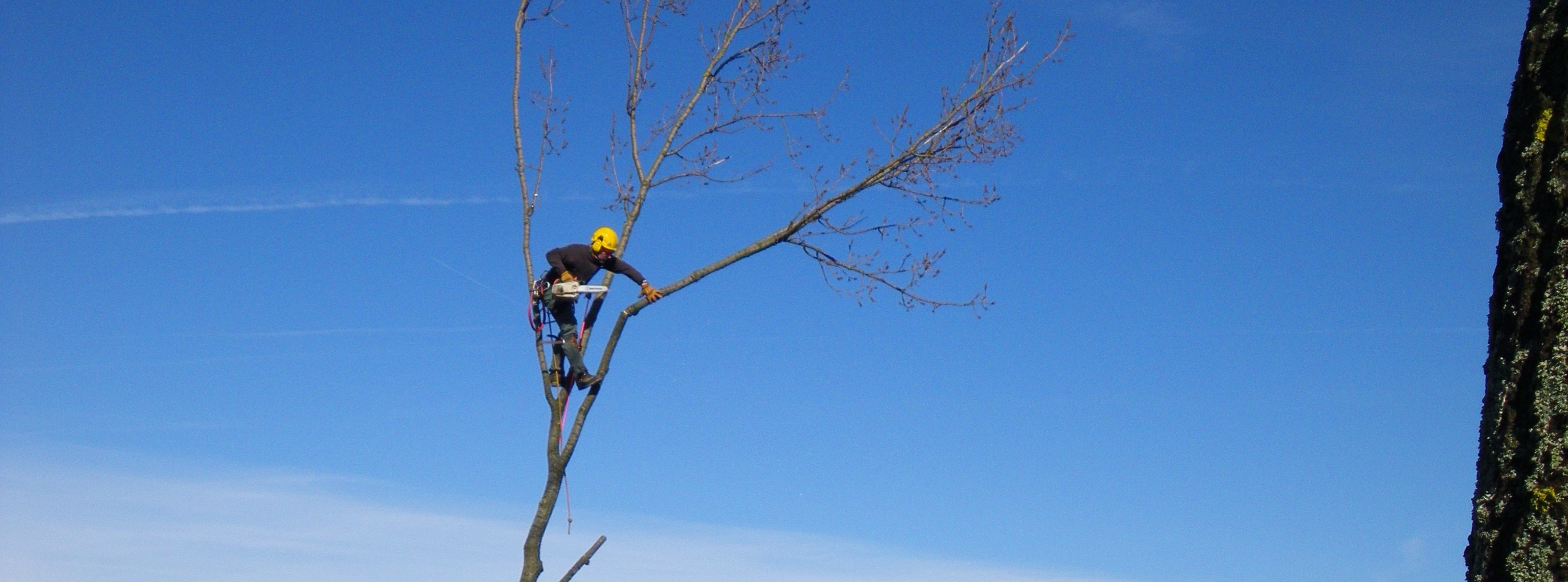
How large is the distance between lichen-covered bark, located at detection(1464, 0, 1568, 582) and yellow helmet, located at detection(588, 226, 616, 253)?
6.77 m

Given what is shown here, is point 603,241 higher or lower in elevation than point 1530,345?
higher

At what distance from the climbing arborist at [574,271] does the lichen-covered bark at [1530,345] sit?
6528 millimetres

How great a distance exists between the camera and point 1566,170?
96.1 inches

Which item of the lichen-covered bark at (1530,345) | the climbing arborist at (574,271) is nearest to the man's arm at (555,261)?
the climbing arborist at (574,271)

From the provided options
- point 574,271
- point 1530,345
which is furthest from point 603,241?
point 1530,345

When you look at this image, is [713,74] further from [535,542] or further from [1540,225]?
[1540,225]

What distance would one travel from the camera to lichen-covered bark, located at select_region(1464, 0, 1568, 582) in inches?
92.4

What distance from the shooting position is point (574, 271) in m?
9.14

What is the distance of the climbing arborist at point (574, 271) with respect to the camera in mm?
8820

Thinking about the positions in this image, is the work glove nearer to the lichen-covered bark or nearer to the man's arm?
the man's arm

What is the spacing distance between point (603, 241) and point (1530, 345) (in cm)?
699

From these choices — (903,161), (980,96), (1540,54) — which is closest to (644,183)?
(903,161)

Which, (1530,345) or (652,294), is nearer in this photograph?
(1530,345)

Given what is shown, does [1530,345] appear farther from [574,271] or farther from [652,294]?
[574,271]
